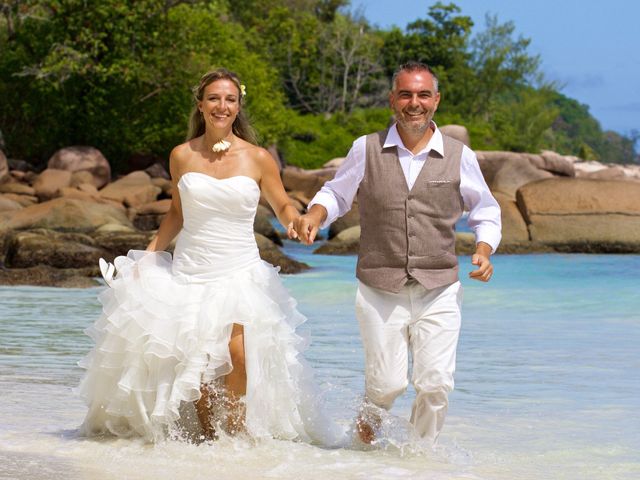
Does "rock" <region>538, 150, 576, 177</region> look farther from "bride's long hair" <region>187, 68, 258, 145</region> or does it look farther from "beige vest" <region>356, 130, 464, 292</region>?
"beige vest" <region>356, 130, 464, 292</region>

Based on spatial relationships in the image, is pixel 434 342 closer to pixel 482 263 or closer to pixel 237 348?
pixel 482 263

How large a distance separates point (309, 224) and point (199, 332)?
730mm

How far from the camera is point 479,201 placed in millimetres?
5660

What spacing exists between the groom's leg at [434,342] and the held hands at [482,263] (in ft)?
0.61

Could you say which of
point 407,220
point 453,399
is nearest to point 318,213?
point 407,220

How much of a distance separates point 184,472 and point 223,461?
0.81 feet

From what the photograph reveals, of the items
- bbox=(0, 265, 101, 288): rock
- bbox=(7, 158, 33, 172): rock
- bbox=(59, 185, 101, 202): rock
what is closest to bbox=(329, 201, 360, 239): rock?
bbox=(59, 185, 101, 202): rock

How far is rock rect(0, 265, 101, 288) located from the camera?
54.0 ft

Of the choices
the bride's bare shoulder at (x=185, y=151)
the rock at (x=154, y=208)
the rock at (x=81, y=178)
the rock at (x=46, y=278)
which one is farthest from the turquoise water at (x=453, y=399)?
the rock at (x=81, y=178)

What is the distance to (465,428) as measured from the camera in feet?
23.9

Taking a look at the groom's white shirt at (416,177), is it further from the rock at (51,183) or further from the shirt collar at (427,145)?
the rock at (51,183)

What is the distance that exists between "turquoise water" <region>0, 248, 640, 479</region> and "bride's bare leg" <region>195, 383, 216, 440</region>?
11cm

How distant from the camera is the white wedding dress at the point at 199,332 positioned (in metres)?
5.55

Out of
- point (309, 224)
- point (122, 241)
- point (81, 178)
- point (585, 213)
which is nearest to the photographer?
point (309, 224)
